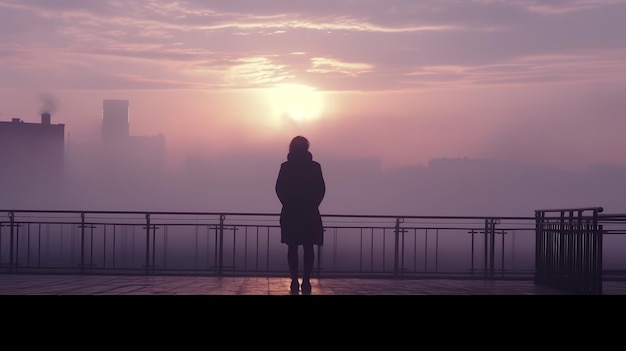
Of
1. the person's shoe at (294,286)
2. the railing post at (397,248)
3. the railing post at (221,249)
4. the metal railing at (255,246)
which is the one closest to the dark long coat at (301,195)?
the person's shoe at (294,286)

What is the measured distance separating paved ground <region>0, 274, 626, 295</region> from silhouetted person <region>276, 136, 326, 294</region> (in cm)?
112

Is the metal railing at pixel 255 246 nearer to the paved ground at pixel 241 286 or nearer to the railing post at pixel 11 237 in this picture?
the railing post at pixel 11 237

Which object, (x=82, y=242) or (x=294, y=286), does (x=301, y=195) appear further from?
(x=82, y=242)

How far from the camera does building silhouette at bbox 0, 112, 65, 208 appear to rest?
129 m

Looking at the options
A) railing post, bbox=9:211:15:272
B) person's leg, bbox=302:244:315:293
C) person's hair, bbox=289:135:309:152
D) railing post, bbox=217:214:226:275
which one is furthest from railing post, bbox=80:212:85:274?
person's hair, bbox=289:135:309:152

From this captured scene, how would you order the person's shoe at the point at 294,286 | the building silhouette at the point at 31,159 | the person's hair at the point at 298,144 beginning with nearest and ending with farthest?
1. the person's hair at the point at 298,144
2. the person's shoe at the point at 294,286
3. the building silhouette at the point at 31,159

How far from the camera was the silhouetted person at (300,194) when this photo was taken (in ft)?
46.6

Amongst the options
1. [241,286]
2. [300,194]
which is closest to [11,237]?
[241,286]

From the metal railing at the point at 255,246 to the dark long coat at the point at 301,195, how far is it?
176 inches
